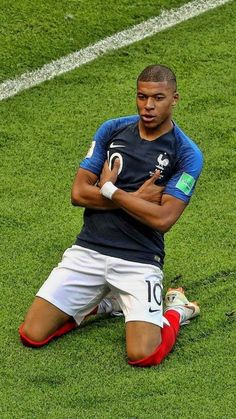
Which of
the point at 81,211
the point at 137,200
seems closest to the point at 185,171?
the point at 137,200

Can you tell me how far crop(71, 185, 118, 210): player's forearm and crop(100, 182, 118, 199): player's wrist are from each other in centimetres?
10

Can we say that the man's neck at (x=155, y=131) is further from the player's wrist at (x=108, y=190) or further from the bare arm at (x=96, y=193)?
the player's wrist at (x=108, y=190)

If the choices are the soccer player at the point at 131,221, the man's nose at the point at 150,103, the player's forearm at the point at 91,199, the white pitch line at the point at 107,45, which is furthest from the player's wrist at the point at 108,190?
the white pitch line at the point at 107,45

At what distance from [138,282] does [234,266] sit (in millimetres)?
863

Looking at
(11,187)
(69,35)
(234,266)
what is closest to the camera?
(234,266)

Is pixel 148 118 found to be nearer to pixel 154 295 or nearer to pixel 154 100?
pixel 154 100

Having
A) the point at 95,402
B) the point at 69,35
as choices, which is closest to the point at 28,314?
the point at 95,402

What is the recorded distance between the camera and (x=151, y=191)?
7.49 metres

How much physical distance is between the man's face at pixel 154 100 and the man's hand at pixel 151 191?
31cm

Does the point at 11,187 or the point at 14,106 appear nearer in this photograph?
the point at 11,187

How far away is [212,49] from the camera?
10586mm

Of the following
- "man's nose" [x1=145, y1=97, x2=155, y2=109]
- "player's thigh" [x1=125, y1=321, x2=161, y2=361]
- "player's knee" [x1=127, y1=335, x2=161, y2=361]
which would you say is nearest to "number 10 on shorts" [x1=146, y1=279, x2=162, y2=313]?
"player's thigh" [x1=125, y1=321, x2=161, y2=361]

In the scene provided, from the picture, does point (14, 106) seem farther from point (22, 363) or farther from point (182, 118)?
point (22, 363)

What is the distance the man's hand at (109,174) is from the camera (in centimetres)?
751
